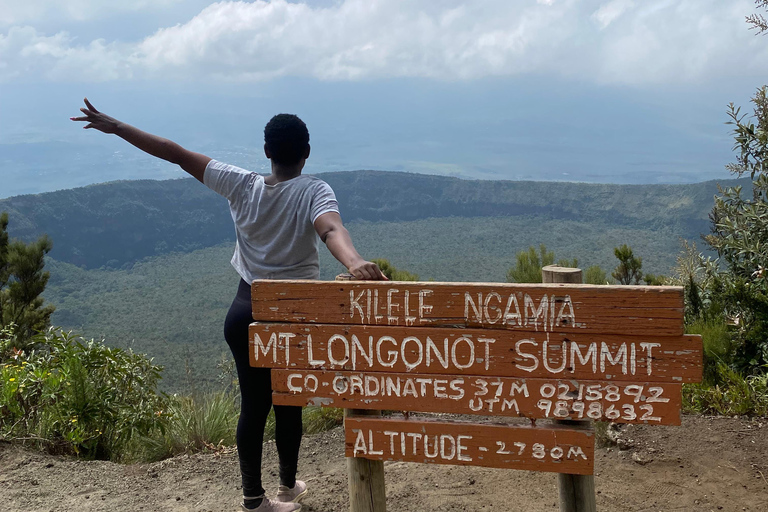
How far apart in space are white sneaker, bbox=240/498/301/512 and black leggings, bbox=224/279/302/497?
7cm

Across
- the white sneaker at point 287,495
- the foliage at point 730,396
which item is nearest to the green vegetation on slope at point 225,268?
the foliage at point 730,396

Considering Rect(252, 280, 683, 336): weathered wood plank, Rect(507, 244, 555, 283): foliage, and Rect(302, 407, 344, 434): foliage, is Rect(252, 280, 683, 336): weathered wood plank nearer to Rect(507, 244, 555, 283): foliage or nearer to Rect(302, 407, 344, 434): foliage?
Rect(302, 407, 344, 434): foliage

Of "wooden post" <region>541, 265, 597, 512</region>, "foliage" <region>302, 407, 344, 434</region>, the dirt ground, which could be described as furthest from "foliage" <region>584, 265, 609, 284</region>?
"wooden post" <region>541, 265, 597, 512</region>

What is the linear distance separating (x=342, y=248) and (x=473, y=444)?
0.89 m

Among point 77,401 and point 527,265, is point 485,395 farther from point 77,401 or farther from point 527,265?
point 527,265

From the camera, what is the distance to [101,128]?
3152 millimetres

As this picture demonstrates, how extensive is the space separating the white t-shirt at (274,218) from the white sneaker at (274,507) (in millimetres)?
1151

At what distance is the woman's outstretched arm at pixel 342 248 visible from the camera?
253 centimetres

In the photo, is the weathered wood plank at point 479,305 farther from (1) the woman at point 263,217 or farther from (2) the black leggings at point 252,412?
(2) the black leggings at point 252,412

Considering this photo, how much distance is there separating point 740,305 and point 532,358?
13.8 ft

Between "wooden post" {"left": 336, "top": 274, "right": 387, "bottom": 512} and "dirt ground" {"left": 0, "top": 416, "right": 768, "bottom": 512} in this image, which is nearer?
"wooden post" {"left": 336, "top": 274, "right": 387, "bottom": 512}

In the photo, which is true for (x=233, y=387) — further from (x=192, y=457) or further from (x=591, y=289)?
(x=591, y=289)

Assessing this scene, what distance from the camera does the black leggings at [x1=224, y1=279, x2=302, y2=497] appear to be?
2955 mm

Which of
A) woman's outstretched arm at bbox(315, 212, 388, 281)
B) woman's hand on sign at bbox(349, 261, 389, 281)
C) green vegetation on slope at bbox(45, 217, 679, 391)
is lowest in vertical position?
green vegetation on slope at bbox(45, 217, 679, 391)
